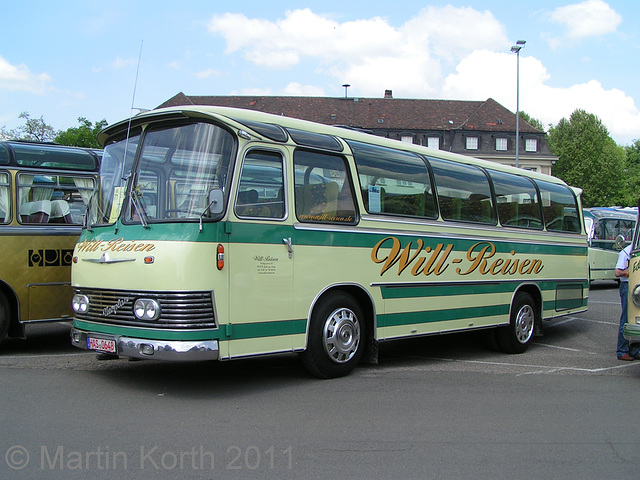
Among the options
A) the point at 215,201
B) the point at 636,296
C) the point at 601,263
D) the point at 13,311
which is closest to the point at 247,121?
the point at 215,201

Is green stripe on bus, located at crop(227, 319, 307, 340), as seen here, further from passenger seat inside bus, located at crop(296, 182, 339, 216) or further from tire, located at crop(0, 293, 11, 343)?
tire, located at crop(0, 293, 11, 343)

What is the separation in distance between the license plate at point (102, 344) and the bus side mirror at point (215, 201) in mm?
1793

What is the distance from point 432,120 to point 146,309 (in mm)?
65276

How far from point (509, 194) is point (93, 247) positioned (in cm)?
720

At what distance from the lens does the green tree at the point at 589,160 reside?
70312 mm

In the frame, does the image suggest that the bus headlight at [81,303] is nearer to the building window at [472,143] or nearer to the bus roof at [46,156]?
the bus roof at [46,156]

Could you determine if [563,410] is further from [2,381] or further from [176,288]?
[2,381]

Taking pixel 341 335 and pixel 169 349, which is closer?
pixel 169 349

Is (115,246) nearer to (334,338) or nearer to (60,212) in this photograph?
(334,338)

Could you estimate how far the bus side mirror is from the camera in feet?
20.9

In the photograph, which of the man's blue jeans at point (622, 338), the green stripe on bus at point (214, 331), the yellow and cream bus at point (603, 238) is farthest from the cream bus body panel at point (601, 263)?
the green stripe on bus at point (214, 331)

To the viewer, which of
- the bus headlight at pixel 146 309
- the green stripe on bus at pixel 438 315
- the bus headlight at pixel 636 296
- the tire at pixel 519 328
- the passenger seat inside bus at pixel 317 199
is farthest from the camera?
the tire at pixel 519 328

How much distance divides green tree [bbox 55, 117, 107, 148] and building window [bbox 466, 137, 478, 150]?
37528 millimetres

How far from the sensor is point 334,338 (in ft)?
25.1
